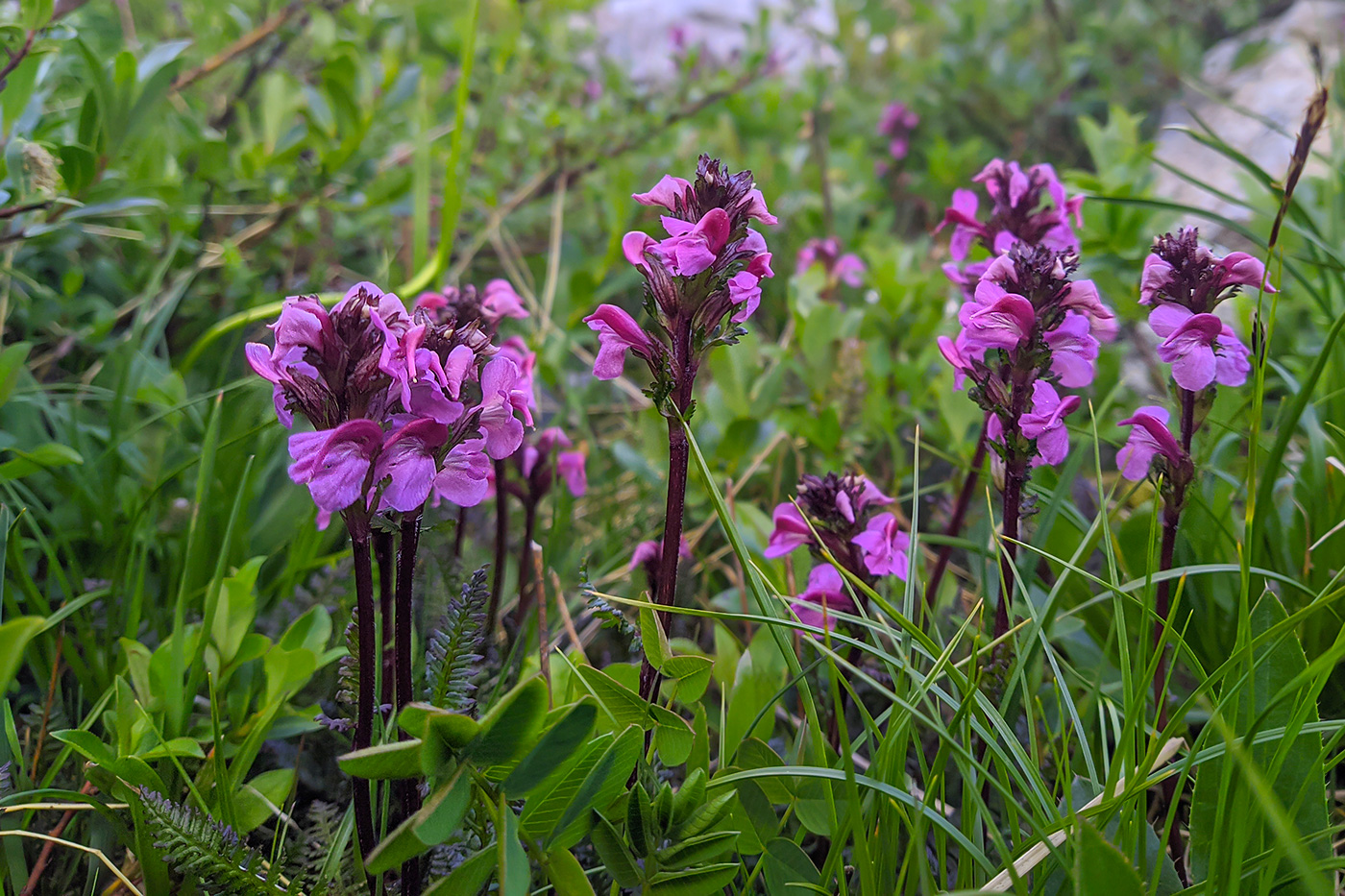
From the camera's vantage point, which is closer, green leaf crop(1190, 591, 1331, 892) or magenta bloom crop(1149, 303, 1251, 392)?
green leaf crop(1190, 591, 1331, 892)

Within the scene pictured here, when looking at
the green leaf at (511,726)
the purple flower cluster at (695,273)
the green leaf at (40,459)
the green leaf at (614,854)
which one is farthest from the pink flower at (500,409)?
the green leaf at (40,459)

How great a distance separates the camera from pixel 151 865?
0.96m

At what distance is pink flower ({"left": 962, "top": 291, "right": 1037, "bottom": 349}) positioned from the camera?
3.38ft

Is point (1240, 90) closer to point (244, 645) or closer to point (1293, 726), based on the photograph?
point (1293, 726)


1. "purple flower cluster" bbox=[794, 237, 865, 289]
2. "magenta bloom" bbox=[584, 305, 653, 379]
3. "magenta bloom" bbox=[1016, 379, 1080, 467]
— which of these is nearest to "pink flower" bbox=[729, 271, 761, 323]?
"magenta bloom" bbox=[584, 305, 653, 379]

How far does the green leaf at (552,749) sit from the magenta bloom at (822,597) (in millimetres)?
471

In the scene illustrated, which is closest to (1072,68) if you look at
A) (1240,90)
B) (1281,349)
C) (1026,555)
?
(1240,90)

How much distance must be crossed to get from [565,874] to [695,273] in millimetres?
639

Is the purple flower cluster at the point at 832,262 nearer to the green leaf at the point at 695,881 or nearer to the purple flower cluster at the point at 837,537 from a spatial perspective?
the purple flower cluster at the point at 837,537

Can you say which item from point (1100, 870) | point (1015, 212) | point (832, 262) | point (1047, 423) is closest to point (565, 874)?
point (1100, 870)

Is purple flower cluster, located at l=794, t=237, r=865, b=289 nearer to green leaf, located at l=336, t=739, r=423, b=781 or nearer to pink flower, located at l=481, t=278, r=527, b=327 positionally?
pink flower, located at l=481, t=278, r=527, b=327

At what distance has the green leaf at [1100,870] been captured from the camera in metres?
0.72

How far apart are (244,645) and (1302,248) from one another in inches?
105

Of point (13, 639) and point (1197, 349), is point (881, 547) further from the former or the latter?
point (13, 639)
